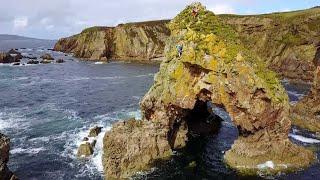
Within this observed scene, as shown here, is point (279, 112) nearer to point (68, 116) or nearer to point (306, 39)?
point (68, 116)

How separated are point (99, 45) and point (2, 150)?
429 feet

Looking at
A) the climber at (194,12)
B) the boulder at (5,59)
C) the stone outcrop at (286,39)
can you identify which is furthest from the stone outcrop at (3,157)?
the boulder at (5,59)

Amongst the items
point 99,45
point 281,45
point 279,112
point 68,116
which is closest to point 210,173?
point 279,112

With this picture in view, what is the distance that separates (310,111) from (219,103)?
1054 inches

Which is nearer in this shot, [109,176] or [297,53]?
[109,176]

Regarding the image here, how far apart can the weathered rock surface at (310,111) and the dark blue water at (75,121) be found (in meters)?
3.07

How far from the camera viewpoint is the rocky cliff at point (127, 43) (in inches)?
6388

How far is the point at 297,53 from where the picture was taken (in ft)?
387

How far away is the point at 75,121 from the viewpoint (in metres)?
68.3

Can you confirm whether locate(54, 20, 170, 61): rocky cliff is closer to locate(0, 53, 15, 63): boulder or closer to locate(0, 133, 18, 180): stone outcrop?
locate(0, 53, 15, 63): boulder

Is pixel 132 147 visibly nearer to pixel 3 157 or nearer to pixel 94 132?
pixel 94 132

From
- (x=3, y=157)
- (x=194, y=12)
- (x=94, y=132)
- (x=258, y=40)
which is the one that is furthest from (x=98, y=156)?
(x=258, y=40)

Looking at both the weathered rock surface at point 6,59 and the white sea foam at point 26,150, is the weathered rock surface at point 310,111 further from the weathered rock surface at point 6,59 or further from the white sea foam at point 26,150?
the weathered rock surface at point 6,59

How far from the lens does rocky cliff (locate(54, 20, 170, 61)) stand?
6388 inches
